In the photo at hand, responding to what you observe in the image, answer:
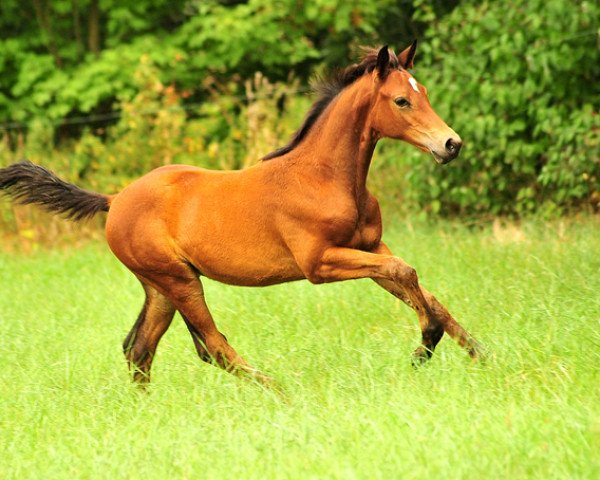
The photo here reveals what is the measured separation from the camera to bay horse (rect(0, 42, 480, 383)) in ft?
19.9

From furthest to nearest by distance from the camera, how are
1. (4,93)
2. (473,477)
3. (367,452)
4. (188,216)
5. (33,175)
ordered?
(4,93), (33,175), (188,216), (367,452), (473,477)

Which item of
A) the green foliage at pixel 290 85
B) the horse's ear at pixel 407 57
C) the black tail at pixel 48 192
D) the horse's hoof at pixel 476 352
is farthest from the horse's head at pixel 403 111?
the green foliage at pixel 290 85

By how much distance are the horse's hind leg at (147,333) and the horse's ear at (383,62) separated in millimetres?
2027

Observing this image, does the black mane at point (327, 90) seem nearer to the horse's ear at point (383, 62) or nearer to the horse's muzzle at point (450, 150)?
the horse's ear at point (383, 62)

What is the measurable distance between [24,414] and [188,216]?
4.98 ft

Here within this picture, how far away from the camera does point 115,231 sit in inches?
268

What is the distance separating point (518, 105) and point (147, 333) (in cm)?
619

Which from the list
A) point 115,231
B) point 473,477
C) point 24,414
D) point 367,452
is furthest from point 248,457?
point 115,231

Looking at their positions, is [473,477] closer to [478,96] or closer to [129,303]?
[129,303]

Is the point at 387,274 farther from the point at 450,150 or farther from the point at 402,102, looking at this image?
the point at 402,102

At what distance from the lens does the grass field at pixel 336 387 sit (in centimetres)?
463

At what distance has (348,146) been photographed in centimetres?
629

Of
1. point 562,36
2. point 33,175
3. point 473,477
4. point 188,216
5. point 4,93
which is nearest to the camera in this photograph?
point 473,477

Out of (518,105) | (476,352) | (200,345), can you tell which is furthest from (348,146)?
(518,105)
